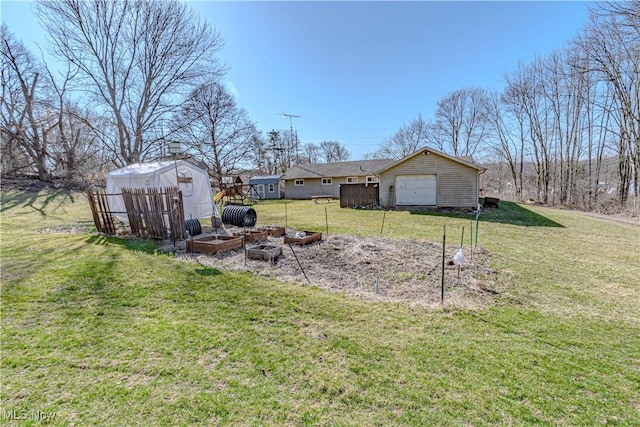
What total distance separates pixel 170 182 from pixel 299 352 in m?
10.7

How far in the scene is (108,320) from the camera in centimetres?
337

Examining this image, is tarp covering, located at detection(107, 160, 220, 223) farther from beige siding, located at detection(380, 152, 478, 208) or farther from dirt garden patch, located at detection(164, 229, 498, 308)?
beige siding, located at detection(380, 152, 478, 208)

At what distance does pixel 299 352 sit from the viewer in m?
2.75

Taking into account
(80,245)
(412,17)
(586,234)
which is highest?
(412,17)

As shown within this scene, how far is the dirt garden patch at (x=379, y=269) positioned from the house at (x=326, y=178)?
1953 cm

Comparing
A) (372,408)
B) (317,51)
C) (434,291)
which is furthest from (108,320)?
(317,51)

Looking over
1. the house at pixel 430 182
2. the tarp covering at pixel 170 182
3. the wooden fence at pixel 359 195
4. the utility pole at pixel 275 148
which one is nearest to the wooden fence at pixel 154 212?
the tarp covering at pixel 170 182

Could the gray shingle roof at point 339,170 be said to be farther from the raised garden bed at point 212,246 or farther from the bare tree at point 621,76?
the raised garden bed at point 212,246

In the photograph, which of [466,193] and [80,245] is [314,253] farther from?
[466,193]

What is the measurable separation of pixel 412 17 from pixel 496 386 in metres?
14.2

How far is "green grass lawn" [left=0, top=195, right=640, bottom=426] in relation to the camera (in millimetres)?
2041

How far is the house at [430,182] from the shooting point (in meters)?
14.8

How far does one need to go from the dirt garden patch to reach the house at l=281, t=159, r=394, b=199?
64.1ft

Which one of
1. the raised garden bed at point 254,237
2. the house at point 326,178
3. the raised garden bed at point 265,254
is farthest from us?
the house at point 326,178
